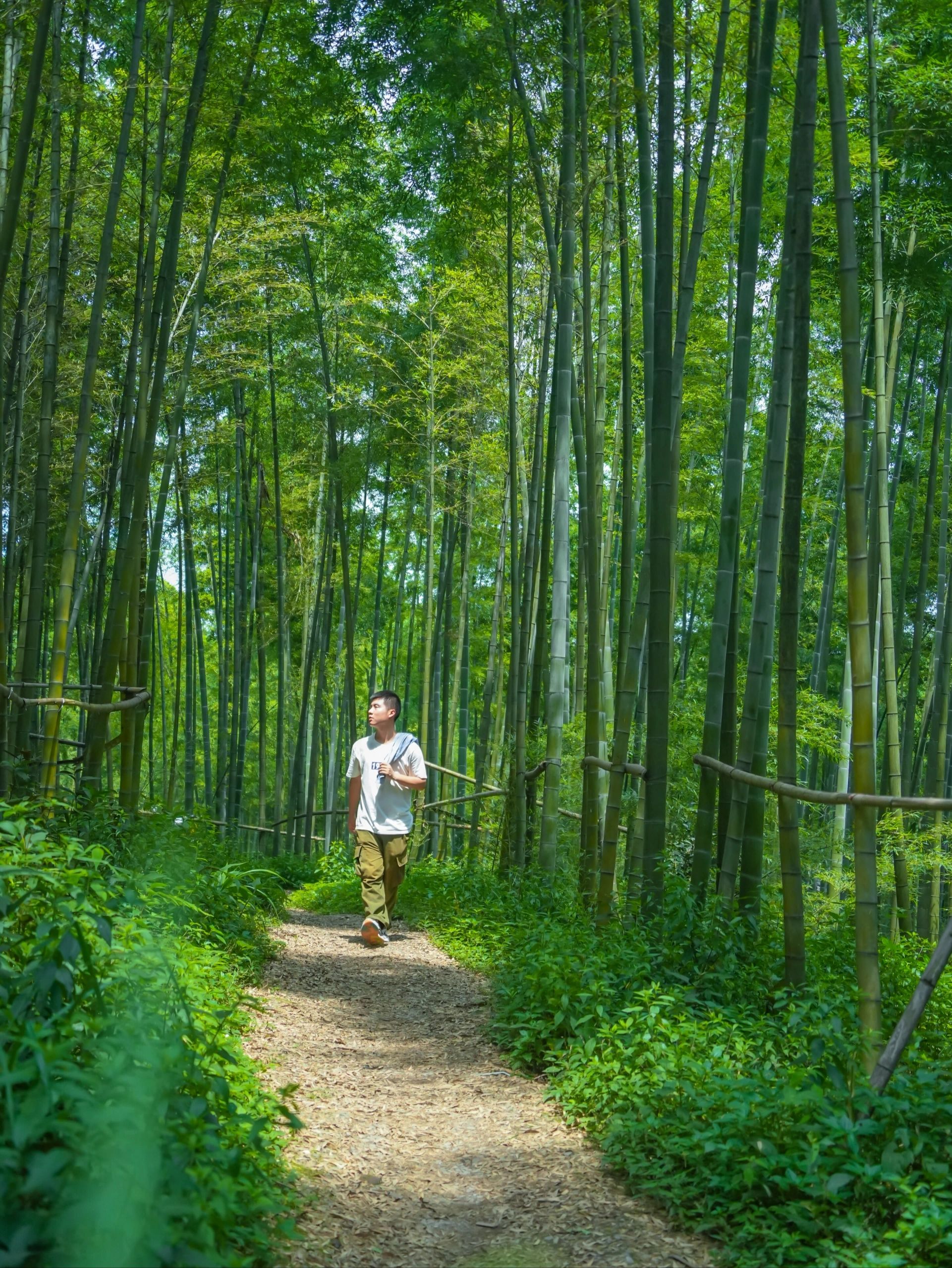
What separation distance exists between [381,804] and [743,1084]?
10.0 ft

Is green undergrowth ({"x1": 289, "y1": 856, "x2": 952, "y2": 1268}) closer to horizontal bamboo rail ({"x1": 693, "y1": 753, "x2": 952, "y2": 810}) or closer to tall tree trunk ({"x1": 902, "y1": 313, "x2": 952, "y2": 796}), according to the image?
horizontal bamboo rail ({"x1": 693, "y1": 753, "x2": 952, "y2": 810})

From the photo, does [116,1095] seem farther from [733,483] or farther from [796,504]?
[733,483]

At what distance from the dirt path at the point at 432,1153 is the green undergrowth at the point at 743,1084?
0.10 metres

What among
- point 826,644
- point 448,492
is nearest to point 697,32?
point 826,644

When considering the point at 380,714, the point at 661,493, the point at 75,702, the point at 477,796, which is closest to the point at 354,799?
the point at 380,714

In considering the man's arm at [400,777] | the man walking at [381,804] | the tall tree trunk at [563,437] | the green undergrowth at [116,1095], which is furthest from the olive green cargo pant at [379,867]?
the green undergrowth at [116,1095]

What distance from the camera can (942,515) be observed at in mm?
8336

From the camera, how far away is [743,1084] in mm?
2348

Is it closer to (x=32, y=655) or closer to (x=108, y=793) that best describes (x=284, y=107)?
(x=32, y=655)

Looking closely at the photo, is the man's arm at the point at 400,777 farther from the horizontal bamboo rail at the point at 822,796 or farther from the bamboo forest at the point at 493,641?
the horizontal bamboo rail at the point at 822,796

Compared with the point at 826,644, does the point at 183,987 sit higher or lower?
lower

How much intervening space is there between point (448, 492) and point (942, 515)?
451 cm

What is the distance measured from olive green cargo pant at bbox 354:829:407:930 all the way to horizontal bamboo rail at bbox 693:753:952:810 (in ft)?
6.64

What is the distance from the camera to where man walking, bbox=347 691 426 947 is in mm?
5219
